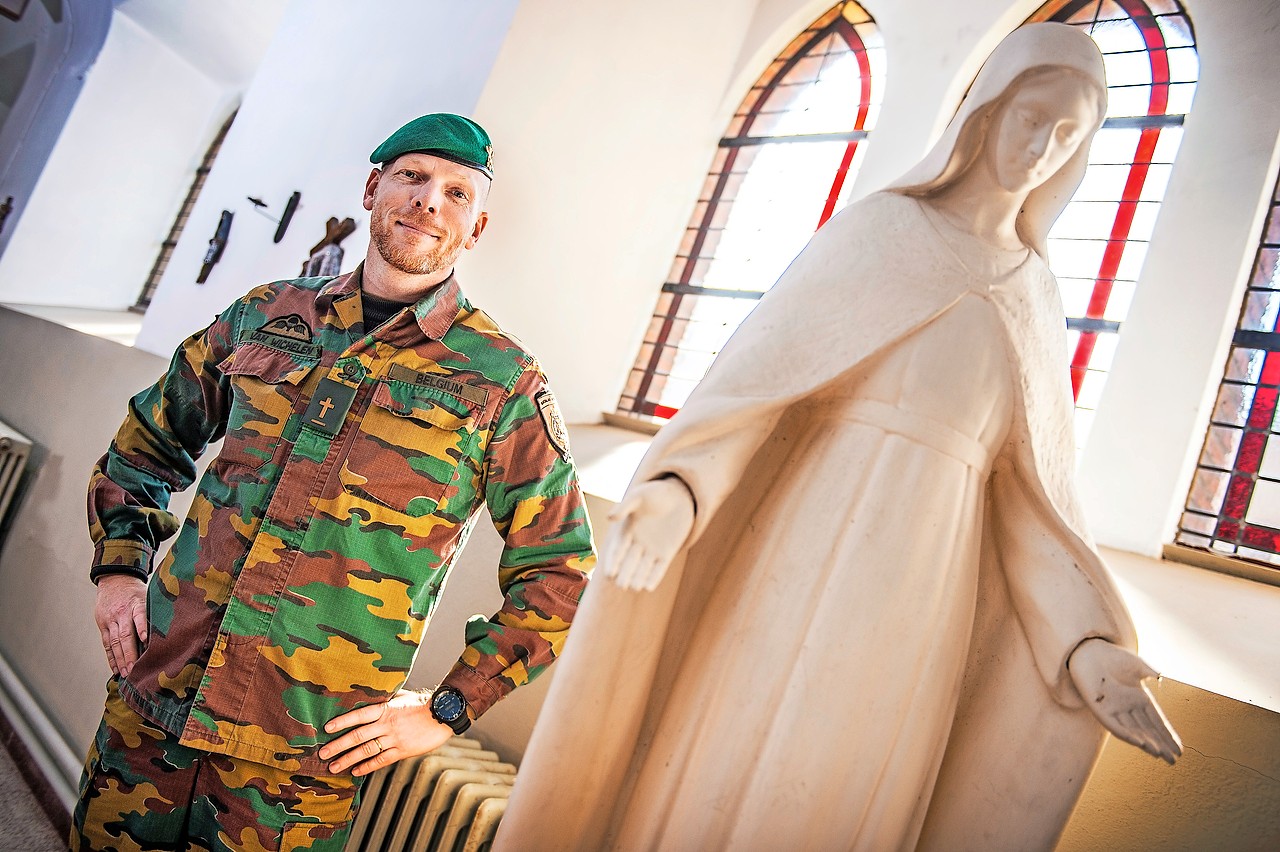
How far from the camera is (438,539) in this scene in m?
1.55

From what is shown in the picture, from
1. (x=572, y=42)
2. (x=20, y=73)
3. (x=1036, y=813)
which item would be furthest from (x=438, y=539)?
(x=20, y=73)

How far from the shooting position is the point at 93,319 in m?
5.83

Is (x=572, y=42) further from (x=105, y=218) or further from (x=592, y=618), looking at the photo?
(x=105, y=218)

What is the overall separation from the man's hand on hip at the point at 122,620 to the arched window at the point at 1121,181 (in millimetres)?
2920

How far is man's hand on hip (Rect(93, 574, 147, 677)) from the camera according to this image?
154cm

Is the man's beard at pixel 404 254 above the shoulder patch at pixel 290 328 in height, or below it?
above

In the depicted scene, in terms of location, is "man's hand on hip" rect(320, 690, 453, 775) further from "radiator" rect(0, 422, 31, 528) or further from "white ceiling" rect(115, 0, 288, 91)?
"white ceiling" rect(115, 0, 288, 91)

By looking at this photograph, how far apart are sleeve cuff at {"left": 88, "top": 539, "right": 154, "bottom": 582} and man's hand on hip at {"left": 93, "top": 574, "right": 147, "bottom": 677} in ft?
0.06

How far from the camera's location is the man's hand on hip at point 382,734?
1439 mm

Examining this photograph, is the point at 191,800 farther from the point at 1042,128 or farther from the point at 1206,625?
the point at 1206,625

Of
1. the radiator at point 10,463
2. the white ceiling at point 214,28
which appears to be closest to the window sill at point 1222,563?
the radiator at point 10,463

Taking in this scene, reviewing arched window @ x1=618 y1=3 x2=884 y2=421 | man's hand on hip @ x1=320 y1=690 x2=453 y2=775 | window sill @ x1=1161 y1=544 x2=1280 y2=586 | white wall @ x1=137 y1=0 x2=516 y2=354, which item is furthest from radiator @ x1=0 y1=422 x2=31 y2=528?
window sill @ x1=1161 y1=544 x2=1280 y2=586

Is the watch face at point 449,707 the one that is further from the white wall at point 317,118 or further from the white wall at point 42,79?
the white wall at point 42,79

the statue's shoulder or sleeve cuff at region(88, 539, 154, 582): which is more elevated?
the statue's shoulder
